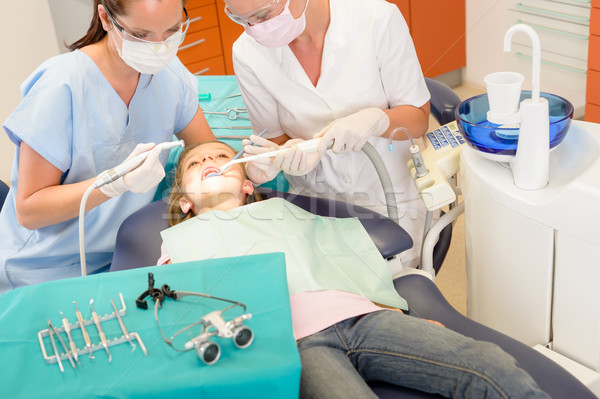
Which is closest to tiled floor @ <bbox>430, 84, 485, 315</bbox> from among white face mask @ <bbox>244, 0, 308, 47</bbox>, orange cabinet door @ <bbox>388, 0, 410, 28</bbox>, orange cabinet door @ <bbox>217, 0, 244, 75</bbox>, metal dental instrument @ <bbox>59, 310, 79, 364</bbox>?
white face mask @ <bbox>244, 0, 308, 47</bbox>

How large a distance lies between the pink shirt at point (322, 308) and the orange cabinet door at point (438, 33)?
97.4 inches

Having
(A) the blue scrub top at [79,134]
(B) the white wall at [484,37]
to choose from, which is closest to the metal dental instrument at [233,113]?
(A) the blue scrub top at [79,134]

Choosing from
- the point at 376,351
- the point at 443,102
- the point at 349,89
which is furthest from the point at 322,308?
the point at 443,102

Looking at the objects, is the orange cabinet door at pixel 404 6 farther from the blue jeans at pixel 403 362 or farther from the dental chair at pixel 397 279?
the blue jeans at pixel 403 362

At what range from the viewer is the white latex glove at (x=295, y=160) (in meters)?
1.51

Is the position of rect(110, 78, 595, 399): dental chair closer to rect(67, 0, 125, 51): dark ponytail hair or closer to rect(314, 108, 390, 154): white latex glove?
rect(314, 108, 390, 154): white latex glove

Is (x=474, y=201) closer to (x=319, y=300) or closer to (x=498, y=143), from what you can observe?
(x=498, y=143)

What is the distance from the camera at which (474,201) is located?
1.42m

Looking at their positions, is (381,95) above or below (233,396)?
above

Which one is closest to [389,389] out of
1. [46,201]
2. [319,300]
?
[319,300]

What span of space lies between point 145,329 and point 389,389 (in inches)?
18.4

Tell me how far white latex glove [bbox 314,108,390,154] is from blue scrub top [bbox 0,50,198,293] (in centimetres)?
48

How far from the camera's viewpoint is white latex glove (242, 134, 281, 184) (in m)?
1.57

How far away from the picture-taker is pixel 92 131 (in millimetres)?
1652
